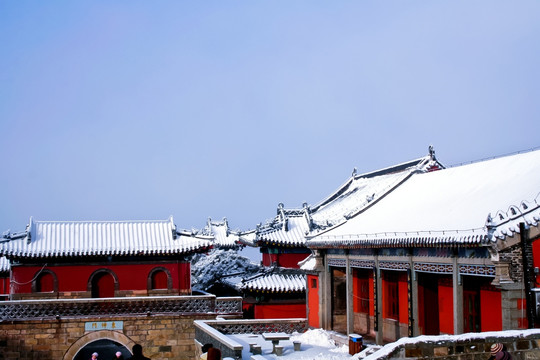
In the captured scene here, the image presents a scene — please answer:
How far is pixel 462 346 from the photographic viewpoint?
35.3 ft

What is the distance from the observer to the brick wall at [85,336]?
80.9ft

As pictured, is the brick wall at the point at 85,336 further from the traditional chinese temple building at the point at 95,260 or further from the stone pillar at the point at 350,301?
the stone pillar at the point at 350,301

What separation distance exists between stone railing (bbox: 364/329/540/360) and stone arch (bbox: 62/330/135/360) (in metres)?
17.1

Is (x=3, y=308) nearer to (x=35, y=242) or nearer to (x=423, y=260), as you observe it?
(x=35, y=242)

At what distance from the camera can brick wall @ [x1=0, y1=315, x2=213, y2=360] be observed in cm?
2466

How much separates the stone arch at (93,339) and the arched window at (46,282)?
3.30m

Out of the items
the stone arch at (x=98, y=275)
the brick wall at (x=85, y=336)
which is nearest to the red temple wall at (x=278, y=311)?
the brick wall at (x=85, y=336)

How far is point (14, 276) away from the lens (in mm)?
27500

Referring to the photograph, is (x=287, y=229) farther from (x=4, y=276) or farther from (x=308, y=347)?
(x=4, y=276)

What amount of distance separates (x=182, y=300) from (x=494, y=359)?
59.6 ft

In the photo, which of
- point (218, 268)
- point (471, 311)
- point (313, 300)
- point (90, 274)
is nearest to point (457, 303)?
point (471, 311)

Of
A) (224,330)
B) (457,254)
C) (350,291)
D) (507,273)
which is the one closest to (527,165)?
(457,254)

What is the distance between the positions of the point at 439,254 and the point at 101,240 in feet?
59.0

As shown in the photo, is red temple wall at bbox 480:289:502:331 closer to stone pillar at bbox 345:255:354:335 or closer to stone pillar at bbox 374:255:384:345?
stone pillar at bbox 374:255:384:345
